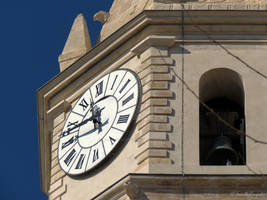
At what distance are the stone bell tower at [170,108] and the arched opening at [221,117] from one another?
18 millimetres

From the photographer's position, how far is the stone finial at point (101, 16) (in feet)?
115

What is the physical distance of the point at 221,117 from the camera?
31719mm

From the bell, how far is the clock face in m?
1.53

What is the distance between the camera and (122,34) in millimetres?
32500

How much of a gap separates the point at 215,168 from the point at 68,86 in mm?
4522

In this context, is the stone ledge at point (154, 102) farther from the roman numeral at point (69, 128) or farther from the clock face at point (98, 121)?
the roman numeral at point (69, 128)

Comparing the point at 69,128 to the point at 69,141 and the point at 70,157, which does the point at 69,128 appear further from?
the point at 70,157

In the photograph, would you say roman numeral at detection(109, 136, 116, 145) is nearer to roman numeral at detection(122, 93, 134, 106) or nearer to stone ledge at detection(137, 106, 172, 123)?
stone ledge at detection(137, 106, 172, 123)

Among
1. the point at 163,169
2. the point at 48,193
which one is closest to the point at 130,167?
the point at 163,169

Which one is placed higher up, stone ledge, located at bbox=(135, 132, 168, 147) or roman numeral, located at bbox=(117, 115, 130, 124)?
roman numeral, located at bbox=(117, 115, 130, 124)

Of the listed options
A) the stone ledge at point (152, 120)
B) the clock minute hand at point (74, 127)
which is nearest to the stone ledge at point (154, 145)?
the stone ledge at point (152, 120)

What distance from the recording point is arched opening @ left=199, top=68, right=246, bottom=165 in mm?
31000

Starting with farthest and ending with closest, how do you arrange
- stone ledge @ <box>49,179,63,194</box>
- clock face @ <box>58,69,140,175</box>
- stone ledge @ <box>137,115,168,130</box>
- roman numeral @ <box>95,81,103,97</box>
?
roman numeral @ <box>95,81,103,97</box> < stone ledge @ <box>49,179,63,194</box> < clock face @ <box>58,69,140,175</box> < stone ledge @ <box>137,115,168,130</box>

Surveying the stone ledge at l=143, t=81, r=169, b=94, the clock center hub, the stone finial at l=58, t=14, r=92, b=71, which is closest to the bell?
the stone ledge at l=143, t=81, r=169, b=94
